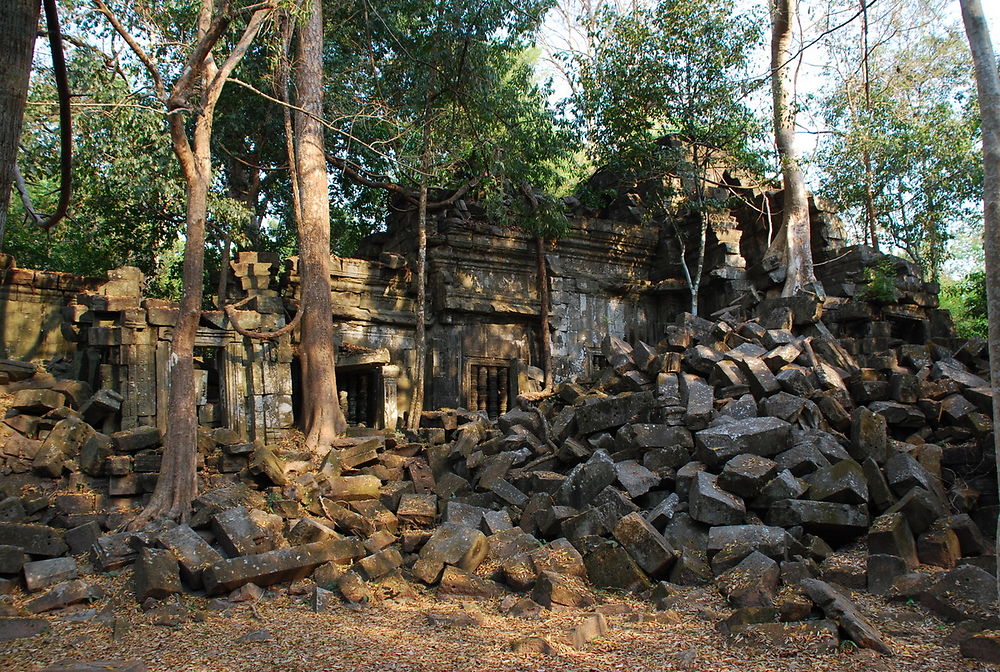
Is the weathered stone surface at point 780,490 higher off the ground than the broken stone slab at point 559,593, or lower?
higher

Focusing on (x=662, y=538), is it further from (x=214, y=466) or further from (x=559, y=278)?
(x=559, y=278)

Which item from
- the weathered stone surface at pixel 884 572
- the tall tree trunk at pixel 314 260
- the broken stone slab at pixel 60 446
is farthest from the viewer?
the tall tree trunk at pixel 314 260

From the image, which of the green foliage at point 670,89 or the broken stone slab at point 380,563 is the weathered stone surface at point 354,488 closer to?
the broken stone slab at point 380,563

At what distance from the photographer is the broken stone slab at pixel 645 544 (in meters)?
5.00

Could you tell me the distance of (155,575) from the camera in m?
4.74

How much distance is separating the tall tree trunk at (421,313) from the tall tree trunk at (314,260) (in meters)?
1.79

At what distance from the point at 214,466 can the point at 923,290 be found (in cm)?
965

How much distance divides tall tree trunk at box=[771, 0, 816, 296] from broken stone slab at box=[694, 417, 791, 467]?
20.4 feet

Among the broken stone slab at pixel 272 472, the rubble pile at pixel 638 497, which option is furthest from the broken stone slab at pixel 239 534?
the broken stone slab at pixel 272 472

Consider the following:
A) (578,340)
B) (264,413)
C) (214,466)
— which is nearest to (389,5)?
(578,340)

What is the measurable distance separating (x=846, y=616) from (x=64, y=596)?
4802mm

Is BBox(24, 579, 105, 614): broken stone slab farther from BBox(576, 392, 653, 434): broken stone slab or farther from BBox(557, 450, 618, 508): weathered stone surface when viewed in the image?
BBox(576, 392, 653, 434): broken stone slab

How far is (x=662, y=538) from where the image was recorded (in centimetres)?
514

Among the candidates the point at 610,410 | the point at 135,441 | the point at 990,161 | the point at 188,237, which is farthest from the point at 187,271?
the point at 990,161
